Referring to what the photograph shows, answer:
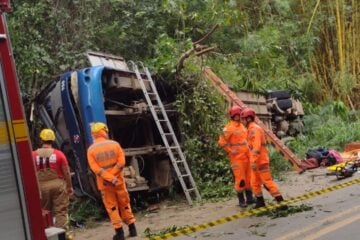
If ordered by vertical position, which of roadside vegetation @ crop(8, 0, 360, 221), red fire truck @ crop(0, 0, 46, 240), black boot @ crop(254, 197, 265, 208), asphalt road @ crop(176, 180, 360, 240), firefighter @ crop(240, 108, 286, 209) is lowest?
asphalt road @ crop(176, 180, 360, 240)

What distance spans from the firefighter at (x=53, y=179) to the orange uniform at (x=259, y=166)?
8.93 feet

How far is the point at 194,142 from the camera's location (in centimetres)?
1029

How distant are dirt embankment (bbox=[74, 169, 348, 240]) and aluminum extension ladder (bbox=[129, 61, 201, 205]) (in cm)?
34

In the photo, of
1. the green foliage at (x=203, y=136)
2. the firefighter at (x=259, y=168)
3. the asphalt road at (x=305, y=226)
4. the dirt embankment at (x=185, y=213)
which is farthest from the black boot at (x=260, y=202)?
the green foliage at (x=203, y=136)

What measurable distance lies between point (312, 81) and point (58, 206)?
39.9 ft

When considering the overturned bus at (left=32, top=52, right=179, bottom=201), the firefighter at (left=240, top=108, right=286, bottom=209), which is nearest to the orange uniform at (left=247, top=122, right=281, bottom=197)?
the firefighter at (left=240, top=108, right=286, bottom=209)

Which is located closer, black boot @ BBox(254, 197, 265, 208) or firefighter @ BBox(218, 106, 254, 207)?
black boot @ BBox(254, 197, 265, 208)

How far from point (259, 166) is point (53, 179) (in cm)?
298

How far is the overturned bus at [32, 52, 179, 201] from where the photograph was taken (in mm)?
8789

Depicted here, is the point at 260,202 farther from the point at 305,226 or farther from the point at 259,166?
the point at 305,226

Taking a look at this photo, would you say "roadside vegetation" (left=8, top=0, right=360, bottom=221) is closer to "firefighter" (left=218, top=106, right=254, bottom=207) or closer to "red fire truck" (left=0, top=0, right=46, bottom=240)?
"firefighter" (left=218, top=106, right=254, bottom=207)

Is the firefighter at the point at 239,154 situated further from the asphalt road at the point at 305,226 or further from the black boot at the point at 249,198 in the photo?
the asphalt road at the point at 305,226

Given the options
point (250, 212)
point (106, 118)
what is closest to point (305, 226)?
point (250, 212)

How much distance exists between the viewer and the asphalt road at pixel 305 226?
20.7 ft
